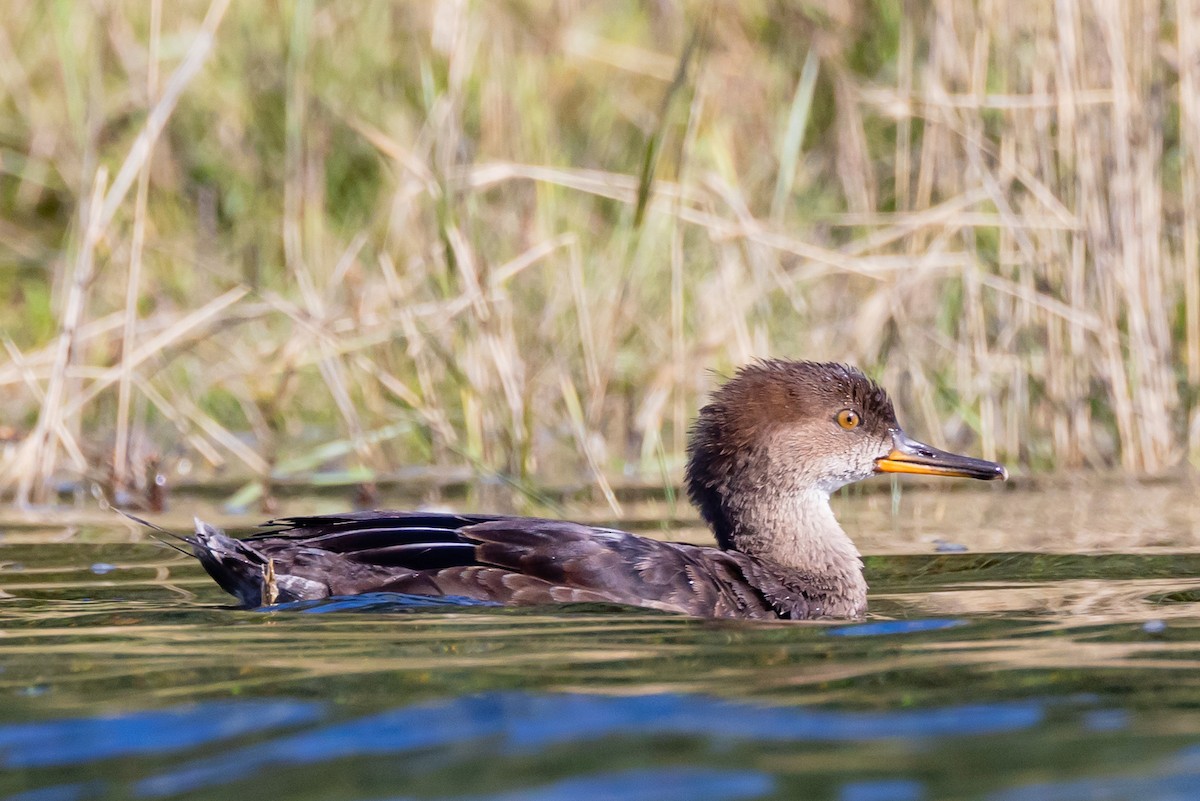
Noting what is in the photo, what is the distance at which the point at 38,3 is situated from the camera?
33.5 feet

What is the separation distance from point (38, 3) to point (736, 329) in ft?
17.0

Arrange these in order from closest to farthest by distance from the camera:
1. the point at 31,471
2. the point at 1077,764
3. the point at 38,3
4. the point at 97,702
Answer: the point at 1077,764 < the point at 97,702 < the point at 31,471 < the point at 38,3

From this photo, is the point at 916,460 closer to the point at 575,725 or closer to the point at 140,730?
the point at 575,725

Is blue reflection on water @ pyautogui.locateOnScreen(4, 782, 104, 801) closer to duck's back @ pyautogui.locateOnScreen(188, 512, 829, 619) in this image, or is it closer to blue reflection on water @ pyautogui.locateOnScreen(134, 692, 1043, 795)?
blue reflection on water @ pyautogui.locateOnScreen(134, 692, 1043, 795)

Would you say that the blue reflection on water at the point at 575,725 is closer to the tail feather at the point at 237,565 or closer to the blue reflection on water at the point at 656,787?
the blue reflection on water at the point at 656,787

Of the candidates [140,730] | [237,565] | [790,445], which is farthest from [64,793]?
[790,445]

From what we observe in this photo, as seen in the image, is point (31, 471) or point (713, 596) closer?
point (713, 596)

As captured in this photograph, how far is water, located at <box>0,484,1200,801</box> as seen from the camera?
8.82 feet

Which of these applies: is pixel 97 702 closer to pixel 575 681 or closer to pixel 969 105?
pixel 575 681

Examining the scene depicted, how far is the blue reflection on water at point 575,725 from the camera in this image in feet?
9.41

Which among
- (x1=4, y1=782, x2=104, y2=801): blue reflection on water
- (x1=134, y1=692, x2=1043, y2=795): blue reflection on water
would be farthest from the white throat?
(x1=4, y1=782, x2=104, y2=801): blue reflection on water

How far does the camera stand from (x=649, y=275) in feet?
28.3

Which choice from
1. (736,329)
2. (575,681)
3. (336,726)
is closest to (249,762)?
(336,726)

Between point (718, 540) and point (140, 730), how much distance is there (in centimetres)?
257
